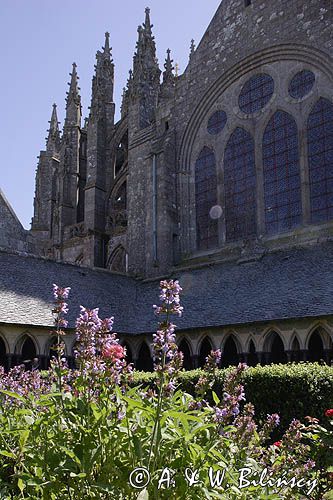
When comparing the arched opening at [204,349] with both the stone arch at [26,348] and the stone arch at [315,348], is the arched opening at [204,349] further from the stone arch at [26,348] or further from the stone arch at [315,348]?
the stone arch at [26,348]

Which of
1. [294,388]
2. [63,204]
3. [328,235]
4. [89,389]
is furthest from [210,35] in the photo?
[89,389]

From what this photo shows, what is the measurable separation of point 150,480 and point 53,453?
703mm

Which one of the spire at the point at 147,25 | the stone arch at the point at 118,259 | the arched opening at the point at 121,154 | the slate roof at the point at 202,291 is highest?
the spire at the point at 147,25

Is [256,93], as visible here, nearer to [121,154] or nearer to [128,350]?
[121,154]

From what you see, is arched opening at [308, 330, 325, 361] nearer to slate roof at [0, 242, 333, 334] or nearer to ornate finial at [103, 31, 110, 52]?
slate roof at [0, 242, 333, 334]

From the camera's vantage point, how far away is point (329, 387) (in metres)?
8.51

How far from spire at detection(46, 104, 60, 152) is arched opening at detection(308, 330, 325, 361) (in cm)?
2394

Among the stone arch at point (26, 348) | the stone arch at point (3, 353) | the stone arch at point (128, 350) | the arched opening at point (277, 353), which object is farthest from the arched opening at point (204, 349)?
the stone arch at point (3, 353)

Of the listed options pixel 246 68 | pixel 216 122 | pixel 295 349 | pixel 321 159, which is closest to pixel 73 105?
pixel 216 122

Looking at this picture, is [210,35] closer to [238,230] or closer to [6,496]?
[238,230]

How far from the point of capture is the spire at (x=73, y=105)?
30719 millimetres

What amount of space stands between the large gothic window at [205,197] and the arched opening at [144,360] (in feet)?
16.5

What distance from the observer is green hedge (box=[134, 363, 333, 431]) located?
8609mm

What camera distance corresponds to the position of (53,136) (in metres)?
34.7
